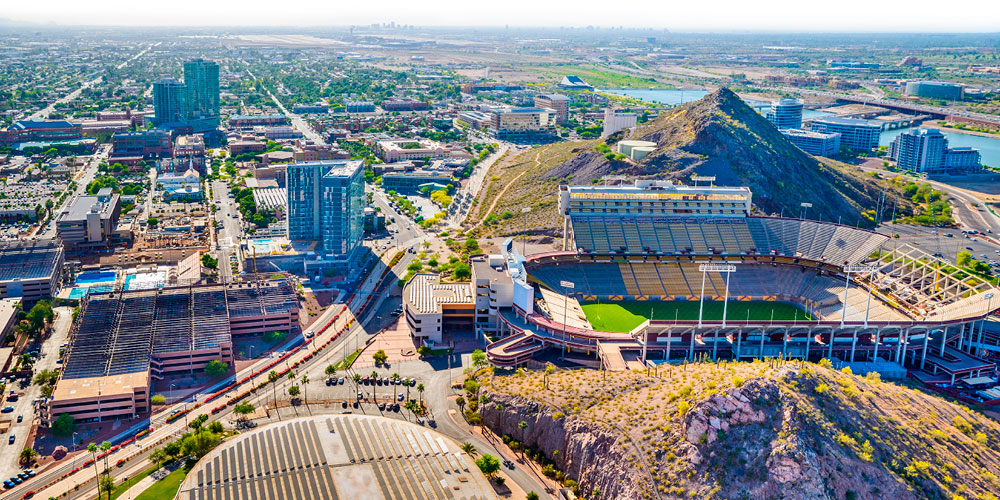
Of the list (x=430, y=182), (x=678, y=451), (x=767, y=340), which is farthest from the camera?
(x=430, y=182)

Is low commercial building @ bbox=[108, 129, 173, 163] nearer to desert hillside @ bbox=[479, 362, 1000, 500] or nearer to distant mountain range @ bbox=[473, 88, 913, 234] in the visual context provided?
distant mountain range @ bbox=[473, 88, 913, 234]

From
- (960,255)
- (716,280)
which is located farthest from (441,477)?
(960,255)

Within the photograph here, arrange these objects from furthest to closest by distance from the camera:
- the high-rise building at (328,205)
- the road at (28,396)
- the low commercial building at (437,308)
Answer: the high-rise building at (328,205) → the low commercial building at (437,308) → the road at (28,396)

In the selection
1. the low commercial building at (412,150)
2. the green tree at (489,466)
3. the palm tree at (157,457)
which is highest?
the low commercial building at (412,150)

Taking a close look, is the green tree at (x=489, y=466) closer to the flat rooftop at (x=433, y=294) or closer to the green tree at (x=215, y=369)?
the flat rooftop at (x=433, y=294)

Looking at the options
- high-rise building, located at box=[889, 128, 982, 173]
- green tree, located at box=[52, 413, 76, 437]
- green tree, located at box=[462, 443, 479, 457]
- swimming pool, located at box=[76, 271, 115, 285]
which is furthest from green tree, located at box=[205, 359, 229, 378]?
high-rise building, located at box=[889, 128, 982, 173]

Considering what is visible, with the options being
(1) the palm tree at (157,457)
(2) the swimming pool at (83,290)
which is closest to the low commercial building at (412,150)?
(2) the swimming pool at (83,290)

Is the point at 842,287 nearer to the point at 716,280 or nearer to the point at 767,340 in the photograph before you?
the point at 716,280
